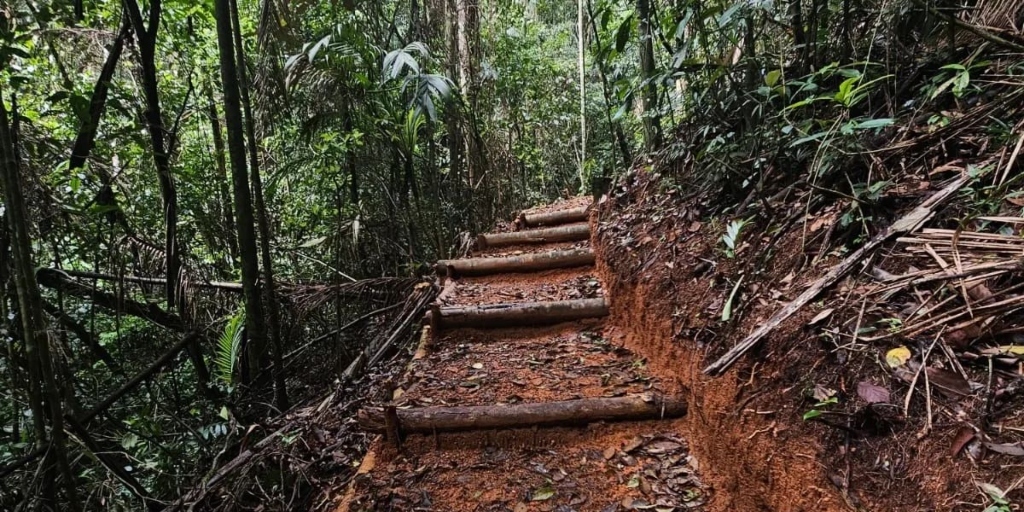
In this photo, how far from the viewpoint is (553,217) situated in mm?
6410

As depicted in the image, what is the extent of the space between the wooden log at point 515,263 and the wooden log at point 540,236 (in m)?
0.75

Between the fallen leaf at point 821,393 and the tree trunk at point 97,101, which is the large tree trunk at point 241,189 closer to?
the tree trunk at point 97,101

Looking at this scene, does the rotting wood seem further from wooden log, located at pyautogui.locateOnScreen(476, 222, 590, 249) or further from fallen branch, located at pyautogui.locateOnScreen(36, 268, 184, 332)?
wooden log, located at pyautogui.locateOnScreen(476, 222, 590, 249)

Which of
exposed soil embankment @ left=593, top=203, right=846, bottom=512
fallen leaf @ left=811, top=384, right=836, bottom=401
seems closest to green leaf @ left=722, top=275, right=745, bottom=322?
exposed soil embankment @ left=593, top=203, right=846, bottom=512

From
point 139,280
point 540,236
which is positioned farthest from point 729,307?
point 139,280

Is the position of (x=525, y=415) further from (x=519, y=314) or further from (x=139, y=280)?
(x=139, y=280)

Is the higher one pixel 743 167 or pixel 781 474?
pixel 743 167

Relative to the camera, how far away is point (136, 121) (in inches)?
138

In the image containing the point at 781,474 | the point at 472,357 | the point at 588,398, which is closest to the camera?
the point at 781,474

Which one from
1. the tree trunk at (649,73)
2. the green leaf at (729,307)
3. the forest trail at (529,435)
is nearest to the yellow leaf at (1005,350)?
the green leaf at (729,307)

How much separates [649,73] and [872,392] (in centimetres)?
297

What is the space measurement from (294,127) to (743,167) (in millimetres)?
4408

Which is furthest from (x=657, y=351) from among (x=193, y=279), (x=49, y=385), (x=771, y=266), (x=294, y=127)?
(x=294, y=127)

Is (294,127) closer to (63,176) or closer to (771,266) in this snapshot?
(63,176)
